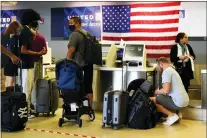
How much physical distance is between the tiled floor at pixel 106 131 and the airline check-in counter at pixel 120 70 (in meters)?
1.01

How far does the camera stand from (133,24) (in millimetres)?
7453

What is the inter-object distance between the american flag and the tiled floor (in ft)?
6.55

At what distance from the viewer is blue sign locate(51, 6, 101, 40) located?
799 cm

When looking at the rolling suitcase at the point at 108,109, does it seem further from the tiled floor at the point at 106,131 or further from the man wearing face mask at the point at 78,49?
the man wearing face mask at the point at 78,49

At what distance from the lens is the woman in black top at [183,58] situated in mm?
6188

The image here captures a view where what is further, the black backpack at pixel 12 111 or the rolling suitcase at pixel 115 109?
the rolling suitcase at pixel 115 109

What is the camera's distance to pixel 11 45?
5.50 metres

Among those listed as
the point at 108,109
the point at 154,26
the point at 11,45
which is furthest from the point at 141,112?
the point at 154,26

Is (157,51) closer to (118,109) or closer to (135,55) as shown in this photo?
(135,55)

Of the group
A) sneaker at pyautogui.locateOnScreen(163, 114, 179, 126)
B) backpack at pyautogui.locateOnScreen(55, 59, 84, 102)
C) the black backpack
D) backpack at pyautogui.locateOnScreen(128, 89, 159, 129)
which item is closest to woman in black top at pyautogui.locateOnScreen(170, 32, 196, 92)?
sneaker at pyautogui.locateOnScreen(163, 114, 179, 126)

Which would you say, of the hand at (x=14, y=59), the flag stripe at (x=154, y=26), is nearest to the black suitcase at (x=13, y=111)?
the hand at (x=14, y=59)

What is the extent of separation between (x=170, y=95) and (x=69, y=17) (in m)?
3.67

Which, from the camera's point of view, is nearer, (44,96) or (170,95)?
(170,95)

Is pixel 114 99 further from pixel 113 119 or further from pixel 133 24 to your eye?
pixel 133 24
